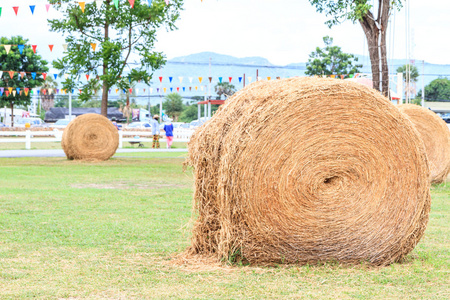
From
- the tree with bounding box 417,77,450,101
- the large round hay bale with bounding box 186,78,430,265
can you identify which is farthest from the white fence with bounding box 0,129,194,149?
the tree with bounding box 417,77,450,101

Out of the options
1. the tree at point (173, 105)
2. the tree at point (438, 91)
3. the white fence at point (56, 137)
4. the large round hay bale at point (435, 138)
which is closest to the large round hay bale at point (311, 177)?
the large round hay bale at point (435, 138)

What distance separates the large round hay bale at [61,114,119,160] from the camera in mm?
22953

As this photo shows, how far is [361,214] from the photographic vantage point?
22.0 feet

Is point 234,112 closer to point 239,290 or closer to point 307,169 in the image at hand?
point 307,169

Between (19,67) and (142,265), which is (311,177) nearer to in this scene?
(142,265)

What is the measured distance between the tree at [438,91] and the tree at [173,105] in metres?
39.5

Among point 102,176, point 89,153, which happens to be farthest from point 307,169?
point 89,153

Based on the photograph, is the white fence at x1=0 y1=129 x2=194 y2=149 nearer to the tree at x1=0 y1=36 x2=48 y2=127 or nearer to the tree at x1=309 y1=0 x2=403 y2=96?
the tree at x1=0 y1=36 x2=48 y2=127

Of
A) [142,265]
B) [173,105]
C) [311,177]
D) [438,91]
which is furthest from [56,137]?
[438,91]

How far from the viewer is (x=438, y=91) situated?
107938mm

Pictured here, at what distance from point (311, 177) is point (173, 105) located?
10144 cm

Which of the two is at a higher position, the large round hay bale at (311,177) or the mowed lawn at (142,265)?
the large round hay bale at (311,177)

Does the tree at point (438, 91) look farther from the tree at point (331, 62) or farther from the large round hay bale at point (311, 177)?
the large round hay bale at point (311, 177)

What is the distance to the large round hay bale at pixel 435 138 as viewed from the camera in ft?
51.2
